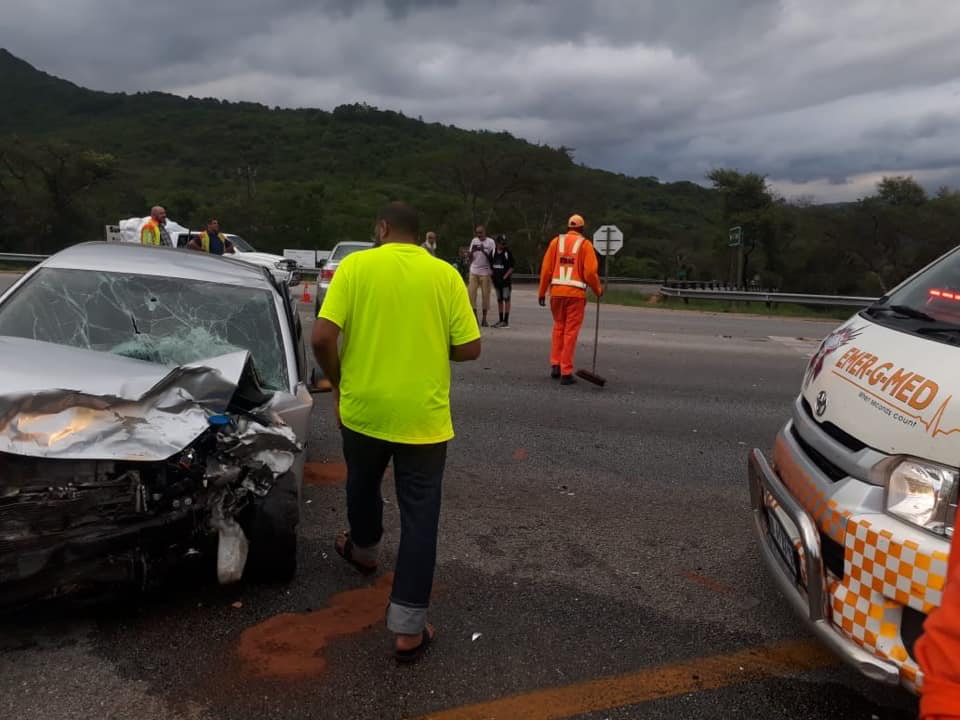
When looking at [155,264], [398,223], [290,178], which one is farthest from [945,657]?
[290,178]

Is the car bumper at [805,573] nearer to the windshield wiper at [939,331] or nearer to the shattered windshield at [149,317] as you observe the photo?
the windshield wiper at [939,331]

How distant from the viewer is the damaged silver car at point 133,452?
9.01ft

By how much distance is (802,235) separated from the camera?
50.8 metres

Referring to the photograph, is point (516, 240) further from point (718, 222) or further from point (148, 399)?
point (148, 399)

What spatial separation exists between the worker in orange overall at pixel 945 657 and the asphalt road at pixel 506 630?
153 centimetres

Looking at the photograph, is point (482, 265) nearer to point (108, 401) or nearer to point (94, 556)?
point (108, 401)

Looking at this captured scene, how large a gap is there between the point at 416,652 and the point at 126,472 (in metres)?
1.31

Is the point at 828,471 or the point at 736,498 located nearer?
the point at 828,471

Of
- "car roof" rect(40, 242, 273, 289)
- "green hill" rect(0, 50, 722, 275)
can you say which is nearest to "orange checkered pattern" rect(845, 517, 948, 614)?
"car roof" rect(40, 242, 273, 289)

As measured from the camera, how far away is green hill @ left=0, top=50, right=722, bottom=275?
4341 cm

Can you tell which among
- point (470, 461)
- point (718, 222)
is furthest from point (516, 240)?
point (470, 461)

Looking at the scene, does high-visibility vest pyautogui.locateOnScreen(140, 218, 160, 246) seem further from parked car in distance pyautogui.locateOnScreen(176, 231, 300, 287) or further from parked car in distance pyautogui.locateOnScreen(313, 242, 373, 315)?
parked car in distance pyautogui.locateOnScreen(176, 231, 300, 287)

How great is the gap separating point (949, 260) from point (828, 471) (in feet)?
4.52

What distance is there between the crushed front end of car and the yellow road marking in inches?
45.6
